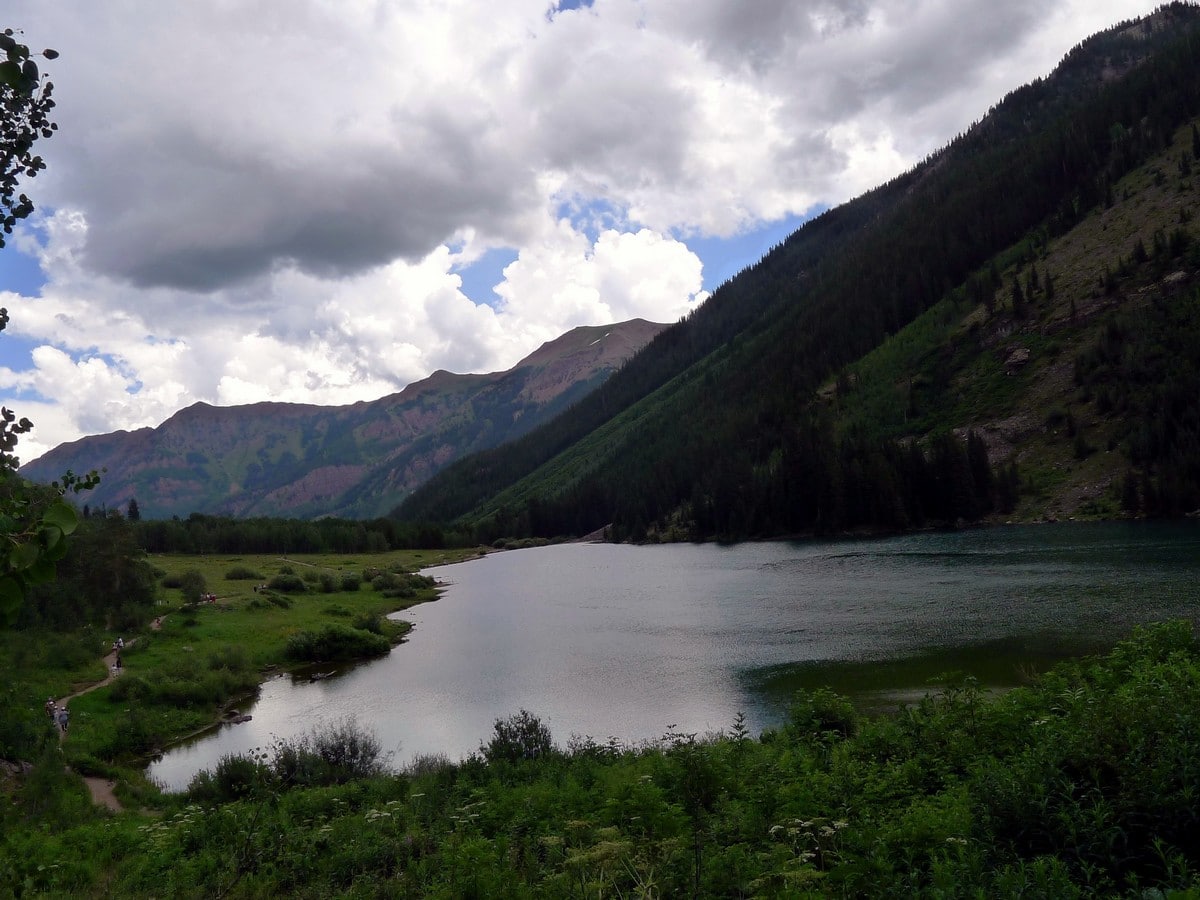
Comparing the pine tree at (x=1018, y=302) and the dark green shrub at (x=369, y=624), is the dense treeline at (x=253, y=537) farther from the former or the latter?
the pine tree at (x=1018, y=302)

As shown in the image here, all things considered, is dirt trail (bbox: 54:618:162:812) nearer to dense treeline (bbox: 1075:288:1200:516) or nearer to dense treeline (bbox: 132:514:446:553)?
dense treeline (bbox: 1075:288:1200:516)

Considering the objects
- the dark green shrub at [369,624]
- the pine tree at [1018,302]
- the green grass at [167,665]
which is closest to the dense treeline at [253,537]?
the green grass at [167,665]

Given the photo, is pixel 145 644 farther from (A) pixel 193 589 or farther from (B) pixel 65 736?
(B) pixel 65 736

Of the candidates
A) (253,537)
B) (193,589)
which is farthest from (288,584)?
(253,537)

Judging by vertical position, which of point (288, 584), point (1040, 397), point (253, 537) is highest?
point (1040, 397)

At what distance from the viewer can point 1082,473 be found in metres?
119

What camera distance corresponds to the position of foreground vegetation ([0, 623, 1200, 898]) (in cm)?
905

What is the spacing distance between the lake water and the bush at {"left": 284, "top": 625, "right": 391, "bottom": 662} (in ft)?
8.45

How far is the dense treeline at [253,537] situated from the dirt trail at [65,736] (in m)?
121

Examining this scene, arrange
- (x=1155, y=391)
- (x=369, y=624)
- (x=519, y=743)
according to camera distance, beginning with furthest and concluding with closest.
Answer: (x=1155, y=391) < (x=369, y=624) < (x=519, y=743)

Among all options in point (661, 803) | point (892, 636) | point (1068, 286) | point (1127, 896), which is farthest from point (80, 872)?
point (1068, 286)

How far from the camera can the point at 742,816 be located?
14.4 metres

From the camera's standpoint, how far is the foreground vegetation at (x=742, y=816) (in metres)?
9.05

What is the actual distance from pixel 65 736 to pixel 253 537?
500ft
